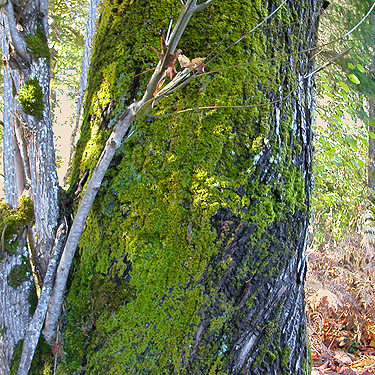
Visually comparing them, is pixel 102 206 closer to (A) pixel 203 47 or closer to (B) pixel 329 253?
(A) pixel 203 47

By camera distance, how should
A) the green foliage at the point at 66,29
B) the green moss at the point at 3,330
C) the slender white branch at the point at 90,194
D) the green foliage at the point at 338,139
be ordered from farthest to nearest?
the green foliage at the point at 66,29
the green foliage at the point at 338,139
the green moss at the point at 3,330
the slender white branch at the point at 90,194

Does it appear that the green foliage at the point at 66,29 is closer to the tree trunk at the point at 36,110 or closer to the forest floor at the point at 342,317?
the tree trunk at the point at 36,110

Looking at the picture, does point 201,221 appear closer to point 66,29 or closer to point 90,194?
point 90,194

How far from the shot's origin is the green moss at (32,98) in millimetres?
1439

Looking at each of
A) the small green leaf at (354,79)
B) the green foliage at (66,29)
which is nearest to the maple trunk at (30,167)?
the small green leaf at (354,79)

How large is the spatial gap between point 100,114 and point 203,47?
53cm

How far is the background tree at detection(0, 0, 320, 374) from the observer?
1293 millimetres

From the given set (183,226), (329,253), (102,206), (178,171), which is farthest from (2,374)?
(329,253)

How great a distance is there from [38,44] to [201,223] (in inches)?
40.8

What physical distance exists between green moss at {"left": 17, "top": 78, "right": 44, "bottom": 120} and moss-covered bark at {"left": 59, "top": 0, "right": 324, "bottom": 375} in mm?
267

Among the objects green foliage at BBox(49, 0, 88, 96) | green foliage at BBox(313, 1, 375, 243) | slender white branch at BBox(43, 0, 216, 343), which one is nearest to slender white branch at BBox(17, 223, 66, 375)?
slender white branch at BBox(43, 0, 216, 343)

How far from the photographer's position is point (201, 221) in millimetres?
1293

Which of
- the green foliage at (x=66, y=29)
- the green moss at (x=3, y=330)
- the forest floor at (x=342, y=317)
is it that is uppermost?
the green foliage at (x=66, y=29)

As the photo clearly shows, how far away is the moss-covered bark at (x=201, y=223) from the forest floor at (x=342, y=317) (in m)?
2.45
